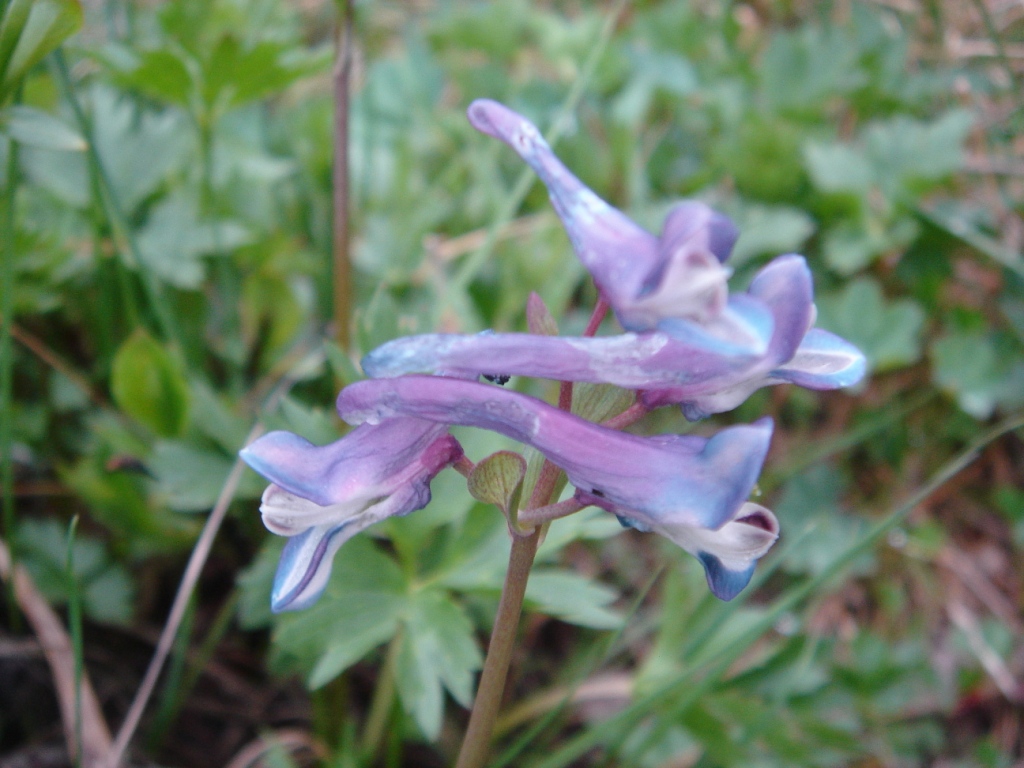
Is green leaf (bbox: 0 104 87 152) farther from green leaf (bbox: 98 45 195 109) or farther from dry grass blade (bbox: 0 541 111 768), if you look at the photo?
dry grass blade (bbox: 0 541 111 768)

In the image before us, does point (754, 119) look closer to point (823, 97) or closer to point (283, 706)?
point (823, 97)

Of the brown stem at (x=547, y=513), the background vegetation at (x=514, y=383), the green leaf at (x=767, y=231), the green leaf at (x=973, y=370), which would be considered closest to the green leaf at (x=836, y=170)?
the background vegetation at (x=514, y=383)

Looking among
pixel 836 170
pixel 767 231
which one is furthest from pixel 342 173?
pixel 836 170

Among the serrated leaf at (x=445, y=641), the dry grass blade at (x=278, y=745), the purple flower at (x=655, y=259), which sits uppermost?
the purple flower at (x=655, y=259)

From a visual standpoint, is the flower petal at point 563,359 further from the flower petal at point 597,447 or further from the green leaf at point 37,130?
the green leaf at point 37,130

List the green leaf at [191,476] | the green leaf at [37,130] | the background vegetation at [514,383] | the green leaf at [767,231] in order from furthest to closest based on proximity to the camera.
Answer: the green leaf at [767,231], the green leaf at [191,476], the background vegetation at [514,383], the green leaf at [37,130]

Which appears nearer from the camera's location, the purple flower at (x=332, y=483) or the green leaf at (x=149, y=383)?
the purple flower at (x=332, y=483)

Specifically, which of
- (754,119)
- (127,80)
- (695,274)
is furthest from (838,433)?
(127,80)
